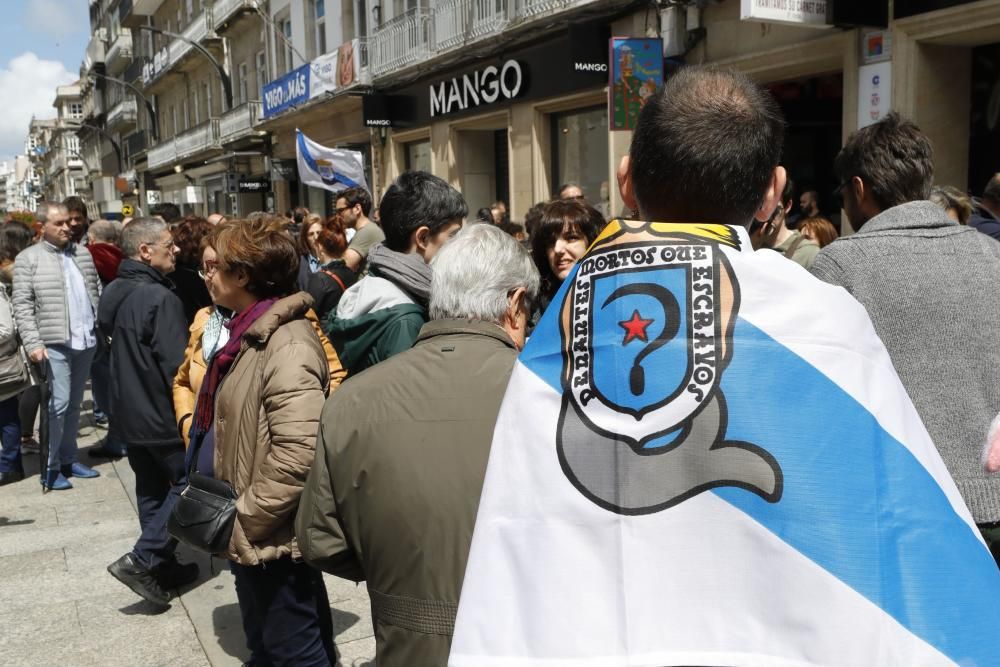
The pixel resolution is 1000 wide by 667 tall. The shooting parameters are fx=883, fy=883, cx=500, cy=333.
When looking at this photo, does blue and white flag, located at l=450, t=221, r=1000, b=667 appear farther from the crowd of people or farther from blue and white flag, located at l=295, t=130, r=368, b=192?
blue and white flag, located at l=295, t=130, r=368, b=192

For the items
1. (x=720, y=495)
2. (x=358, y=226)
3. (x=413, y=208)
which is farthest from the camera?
(x=358, y=226)

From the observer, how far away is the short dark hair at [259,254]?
10.0ft

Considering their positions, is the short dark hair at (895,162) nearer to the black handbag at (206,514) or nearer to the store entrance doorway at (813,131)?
the black handbag at (206,514)

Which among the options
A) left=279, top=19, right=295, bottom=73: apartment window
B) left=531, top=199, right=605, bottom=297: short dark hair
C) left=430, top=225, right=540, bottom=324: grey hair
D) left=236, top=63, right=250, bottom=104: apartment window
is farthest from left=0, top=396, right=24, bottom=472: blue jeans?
left=236, top=63, right=250, bottom=104: apartment window

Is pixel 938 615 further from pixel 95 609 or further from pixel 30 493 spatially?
pixel 30 493

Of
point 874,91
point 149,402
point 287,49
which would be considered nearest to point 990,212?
point 874,91

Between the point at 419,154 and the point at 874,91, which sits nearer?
the point at 874,91

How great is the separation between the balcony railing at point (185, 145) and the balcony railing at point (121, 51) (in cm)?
885

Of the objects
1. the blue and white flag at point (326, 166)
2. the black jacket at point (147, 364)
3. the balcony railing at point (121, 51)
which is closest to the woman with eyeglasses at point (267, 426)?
the black jacket at point (147, 364)

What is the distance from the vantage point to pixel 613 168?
11.2 m

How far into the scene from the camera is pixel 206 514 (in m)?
2.87

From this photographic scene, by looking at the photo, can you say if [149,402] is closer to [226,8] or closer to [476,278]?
[476,278]

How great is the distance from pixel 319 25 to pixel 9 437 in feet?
52.5

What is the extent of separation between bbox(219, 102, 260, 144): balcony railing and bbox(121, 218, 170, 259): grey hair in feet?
67.0
